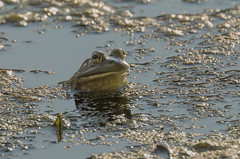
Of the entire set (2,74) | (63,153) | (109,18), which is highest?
(109,18)

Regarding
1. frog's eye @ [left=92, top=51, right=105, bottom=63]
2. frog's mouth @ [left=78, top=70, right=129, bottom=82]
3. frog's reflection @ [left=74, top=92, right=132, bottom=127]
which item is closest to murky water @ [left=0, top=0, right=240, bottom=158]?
frog's reflection @ [left=74, top=92, right=132, bottom=127]

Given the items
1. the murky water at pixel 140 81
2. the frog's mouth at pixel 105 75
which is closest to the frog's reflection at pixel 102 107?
the murky water at pixel 140 81

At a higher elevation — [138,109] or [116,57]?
[116,57]

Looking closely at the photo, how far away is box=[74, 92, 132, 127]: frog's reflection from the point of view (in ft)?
12.5

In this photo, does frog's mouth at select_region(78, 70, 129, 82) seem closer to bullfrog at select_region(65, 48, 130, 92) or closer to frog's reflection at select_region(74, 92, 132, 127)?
bullfrog at select_region(65, 48, 130, 92)

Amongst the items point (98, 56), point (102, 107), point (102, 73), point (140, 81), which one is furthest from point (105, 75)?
point (140, 81)

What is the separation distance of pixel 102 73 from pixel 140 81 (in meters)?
0.45

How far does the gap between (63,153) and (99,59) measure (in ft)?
4.05

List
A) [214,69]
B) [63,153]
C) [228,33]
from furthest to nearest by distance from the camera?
1. [228,33]
2. [214,69]
3. [63,153]

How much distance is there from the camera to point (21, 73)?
4.86 metres

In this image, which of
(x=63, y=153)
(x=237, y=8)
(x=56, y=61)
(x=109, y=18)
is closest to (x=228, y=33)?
(x=237, y=8)

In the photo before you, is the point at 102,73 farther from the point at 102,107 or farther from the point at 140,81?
the point at 140,81

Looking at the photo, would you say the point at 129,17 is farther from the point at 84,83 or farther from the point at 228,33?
the point at 84,83

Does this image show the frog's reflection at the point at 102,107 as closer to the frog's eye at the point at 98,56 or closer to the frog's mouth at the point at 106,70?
the frog's mouth at the point at 106,70
